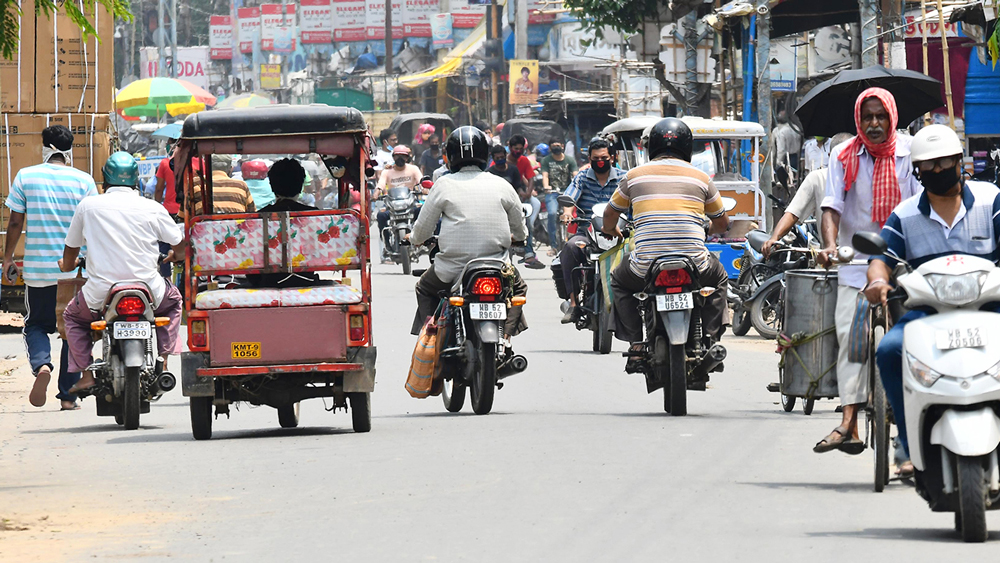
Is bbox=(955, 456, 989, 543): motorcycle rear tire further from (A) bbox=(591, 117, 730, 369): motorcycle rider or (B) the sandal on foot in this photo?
(A) bbox=(591, 117, 730, 369): motorcycle rider

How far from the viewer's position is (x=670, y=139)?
10055mm

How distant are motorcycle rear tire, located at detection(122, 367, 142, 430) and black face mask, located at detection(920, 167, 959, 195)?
5.25 meters

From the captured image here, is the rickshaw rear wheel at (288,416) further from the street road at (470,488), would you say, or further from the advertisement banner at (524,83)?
the advertisement banner at (524,83)

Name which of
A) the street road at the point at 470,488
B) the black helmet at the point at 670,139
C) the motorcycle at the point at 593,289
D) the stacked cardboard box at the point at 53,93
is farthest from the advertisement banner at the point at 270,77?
the black helmet at the point at 670,139

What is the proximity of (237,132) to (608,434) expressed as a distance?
276cm

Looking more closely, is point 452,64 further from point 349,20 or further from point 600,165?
point 600,165

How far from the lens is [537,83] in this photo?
47.7 m

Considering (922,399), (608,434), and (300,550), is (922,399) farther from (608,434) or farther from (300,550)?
(608,434)

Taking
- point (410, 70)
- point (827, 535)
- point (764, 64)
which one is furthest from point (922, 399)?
point (410, 70)

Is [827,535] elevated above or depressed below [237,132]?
below

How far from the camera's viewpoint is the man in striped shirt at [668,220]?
9.89 metres

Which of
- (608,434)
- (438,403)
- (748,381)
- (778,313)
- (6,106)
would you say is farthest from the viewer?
(6,106)

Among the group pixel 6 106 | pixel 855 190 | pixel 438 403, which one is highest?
pixel 6 106

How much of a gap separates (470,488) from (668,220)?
3.16m
